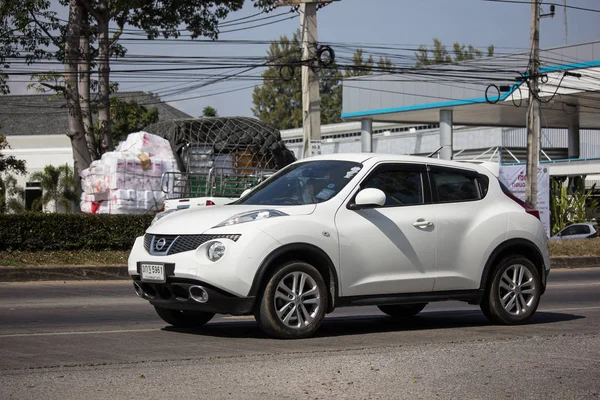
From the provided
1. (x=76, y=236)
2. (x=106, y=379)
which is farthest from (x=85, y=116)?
(x=106, y=379)

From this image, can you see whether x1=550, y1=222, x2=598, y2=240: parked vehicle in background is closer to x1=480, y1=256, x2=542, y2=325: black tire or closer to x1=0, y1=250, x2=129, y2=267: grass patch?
x1=0, y1=250, x2=129, y2=267: grass patch

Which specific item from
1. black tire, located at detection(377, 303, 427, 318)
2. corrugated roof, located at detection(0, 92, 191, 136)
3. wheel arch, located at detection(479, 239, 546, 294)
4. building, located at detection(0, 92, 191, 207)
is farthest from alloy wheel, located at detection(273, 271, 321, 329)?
corrugated roof, located at detection(0, 92, 191, 136)

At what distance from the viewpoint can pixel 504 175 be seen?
1173 inches

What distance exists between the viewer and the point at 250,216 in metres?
8.01

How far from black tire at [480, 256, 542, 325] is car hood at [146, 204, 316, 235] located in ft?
7.54

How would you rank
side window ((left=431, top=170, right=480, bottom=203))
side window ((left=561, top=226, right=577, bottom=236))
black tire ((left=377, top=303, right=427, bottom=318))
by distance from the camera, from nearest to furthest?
1. side window ((left=431, top=170, right=480, bottom=203))
2. black tire ((left=377, top=303, right=427, bottom=318))
3. side window ((left=561, top=226, right=577, bottom=236))

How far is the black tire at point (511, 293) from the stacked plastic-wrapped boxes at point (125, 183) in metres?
15.6

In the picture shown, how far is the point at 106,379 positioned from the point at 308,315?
248 centimetres

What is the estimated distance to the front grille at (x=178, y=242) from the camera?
785cm

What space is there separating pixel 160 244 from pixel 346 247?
5.42 ft

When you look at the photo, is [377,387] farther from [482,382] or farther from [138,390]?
[138,390]

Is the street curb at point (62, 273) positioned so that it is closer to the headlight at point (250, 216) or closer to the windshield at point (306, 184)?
the windshield at point (306, 184)

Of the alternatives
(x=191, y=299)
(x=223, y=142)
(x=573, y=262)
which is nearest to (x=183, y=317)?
(x=191, y=299)

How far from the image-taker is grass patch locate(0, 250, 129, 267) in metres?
17.7
